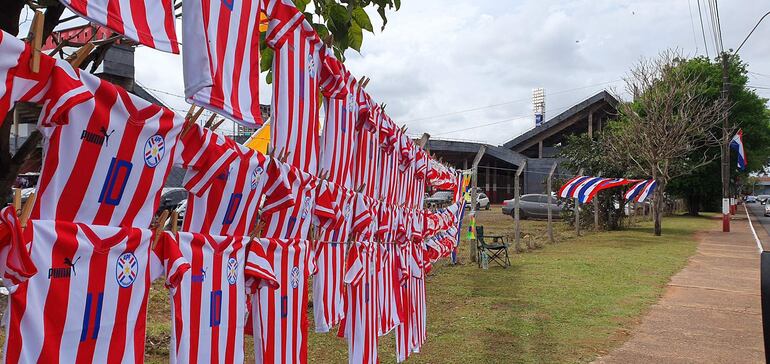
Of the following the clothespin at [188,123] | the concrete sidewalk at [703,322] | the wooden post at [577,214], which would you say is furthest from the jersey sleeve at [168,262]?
the wooden post at [577,214]

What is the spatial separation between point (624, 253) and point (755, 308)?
20.1ft

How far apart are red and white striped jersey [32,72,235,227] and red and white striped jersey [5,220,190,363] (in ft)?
0.17

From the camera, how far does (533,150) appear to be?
4241 centimetres

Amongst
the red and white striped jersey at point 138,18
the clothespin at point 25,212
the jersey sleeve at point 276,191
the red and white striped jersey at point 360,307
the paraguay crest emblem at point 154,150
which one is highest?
the red and white striped jersey at point 138,18

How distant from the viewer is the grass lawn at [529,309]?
549cm

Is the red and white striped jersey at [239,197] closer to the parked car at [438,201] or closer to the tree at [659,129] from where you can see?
the parked car at [438,201]

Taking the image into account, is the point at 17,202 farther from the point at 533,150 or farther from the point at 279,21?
the point at 533,150

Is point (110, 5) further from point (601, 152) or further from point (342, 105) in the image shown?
point (601, 152)

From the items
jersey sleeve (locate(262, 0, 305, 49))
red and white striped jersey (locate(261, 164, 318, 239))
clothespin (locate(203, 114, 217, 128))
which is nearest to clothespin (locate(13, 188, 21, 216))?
clothespin (locate(203, 114, 217, 128))

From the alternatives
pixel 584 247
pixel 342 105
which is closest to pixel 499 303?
pixel 342 105

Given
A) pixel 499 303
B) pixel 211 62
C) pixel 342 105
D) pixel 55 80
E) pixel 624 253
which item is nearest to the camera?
pixel 55 80

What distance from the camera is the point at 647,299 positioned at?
8.34m

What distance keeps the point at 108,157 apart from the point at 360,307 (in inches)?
79.3

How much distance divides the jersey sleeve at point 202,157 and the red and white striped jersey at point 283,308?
43cm
